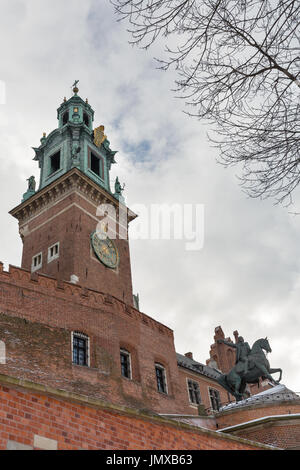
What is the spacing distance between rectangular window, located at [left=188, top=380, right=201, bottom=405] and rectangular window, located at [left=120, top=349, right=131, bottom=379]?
9218 millimetres

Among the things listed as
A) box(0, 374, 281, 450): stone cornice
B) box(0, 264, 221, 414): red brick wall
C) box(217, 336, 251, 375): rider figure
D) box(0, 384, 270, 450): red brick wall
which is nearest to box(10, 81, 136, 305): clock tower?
box(0, 264, 221, 414): red brick wall

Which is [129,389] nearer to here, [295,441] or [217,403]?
[295,441]

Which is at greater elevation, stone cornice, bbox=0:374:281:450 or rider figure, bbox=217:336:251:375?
rider figure, bbox=217:336:251:375

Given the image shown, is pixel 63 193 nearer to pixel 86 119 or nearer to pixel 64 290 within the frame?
pixel 64 290

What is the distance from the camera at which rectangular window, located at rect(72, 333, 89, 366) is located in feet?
66.5

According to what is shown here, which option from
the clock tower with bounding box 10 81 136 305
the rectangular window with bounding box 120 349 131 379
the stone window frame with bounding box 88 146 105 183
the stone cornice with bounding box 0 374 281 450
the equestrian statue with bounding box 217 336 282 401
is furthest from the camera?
the stone window frame with bounding box 88 146 105 183

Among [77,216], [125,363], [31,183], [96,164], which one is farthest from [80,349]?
[96,164]

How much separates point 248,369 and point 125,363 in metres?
6.37

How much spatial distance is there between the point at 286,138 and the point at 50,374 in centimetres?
1465

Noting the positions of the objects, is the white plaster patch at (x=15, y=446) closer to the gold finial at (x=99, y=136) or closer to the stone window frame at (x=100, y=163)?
the stone window frame at (x=100, y=163)

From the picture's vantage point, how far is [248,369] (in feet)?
63.4

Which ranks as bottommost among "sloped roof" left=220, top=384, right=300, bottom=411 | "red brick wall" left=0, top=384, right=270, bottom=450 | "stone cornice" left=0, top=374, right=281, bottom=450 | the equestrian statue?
"red brick wall" left=0, top=384, right=270, bottom=450

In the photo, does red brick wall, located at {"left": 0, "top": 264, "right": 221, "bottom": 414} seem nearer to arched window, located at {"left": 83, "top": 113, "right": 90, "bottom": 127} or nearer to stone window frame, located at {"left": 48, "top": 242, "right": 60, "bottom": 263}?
stone window frame, located at {"left": 48, "top": 242, "right": 60, "bottom": 263}
